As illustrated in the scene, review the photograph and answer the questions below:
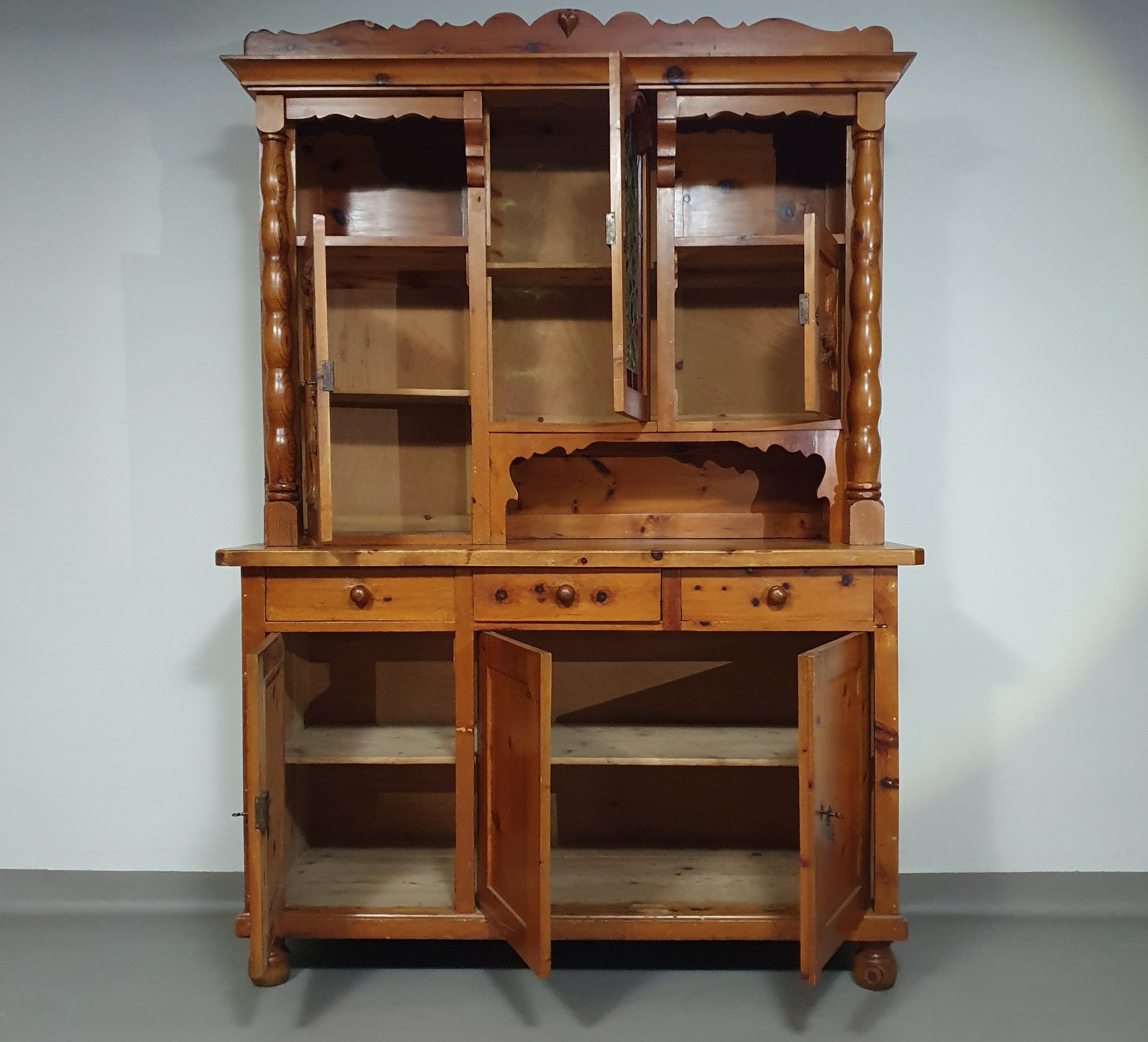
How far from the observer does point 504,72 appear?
2.36m

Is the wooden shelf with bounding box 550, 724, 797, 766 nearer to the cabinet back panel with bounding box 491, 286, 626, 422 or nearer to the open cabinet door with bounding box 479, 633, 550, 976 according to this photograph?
the open cabinet door with bounding box 479, 633, 550, 976

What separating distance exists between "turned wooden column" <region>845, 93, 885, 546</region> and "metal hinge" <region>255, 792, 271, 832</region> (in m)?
1.57

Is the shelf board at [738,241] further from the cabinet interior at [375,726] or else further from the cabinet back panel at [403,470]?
the cabinet interior at [375,726]

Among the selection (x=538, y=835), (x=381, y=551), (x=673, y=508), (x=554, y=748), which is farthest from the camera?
(x=673, y=508)

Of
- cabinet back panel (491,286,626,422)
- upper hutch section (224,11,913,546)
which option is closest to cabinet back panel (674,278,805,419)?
upper hutch section (224,11,913,546)

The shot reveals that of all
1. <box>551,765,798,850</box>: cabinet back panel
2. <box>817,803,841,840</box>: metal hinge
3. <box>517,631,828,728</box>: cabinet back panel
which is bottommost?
<box>551,765,798,850</box>: cabinet back panel

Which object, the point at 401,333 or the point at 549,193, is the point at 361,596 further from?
the point at 549,193

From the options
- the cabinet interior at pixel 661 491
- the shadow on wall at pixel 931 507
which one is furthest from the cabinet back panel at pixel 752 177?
the cabinet interior at pixel 661 491

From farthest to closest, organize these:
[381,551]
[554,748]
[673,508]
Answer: [673,508] < [554,748] < [381,551]

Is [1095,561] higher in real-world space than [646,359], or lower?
lower

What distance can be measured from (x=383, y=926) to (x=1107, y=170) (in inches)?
119

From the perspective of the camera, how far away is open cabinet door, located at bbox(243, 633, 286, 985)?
80.7 inches

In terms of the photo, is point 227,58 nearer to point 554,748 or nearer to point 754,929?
point 554,748

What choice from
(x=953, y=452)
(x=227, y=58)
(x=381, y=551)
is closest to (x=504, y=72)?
(x=227, y=58)
